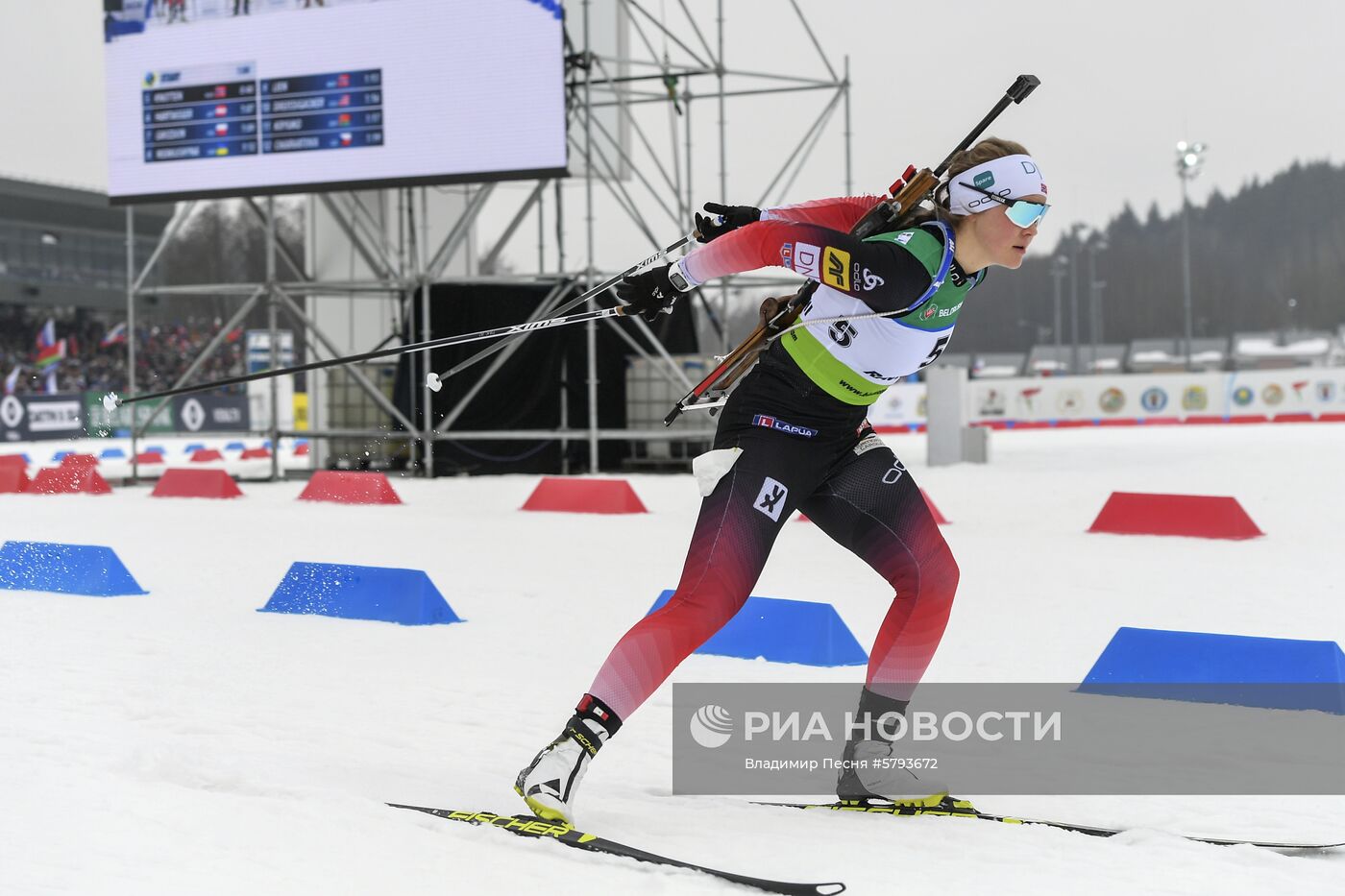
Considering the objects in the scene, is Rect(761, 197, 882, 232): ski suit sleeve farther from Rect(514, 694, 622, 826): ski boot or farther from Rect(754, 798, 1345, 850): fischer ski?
Rect(754, 798, 1345, 850): fischer ski

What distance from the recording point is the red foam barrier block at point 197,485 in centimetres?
1441

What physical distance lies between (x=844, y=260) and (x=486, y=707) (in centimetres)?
241

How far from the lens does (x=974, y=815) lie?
346 centimetres

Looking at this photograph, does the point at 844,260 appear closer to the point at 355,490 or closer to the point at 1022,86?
the point at 1022,86

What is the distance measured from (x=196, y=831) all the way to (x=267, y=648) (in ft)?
9.11

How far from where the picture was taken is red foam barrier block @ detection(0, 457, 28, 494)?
50.1 ft

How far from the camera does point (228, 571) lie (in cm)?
835

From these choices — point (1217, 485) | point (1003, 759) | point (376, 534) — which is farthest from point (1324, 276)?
point (1003, 759)

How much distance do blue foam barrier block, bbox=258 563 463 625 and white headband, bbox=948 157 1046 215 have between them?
3846 mm

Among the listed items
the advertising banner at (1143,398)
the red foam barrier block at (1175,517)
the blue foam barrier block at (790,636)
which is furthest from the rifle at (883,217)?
the advertising banner at (1143,398)

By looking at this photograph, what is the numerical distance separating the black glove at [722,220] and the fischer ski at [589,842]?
1.57 metres
